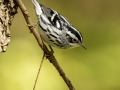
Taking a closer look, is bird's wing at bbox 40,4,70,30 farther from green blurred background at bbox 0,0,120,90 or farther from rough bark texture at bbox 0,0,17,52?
green blurred background at bbox 0,0,120,90

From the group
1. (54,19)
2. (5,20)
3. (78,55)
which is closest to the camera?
(5,20)

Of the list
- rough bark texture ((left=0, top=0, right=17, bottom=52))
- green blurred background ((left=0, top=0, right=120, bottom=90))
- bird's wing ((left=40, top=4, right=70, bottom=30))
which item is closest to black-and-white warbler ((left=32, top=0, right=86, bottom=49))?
bird's wing ((left=40, top=4, right=70, bottom=30))

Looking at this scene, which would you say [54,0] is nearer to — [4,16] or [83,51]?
[83,51]

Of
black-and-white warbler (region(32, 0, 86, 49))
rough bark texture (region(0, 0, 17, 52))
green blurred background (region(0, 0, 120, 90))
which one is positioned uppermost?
rough bark texture (region(0, 0, 17, 52))

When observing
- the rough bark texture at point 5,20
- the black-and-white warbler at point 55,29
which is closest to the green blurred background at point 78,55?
the black-and-white warbler at point 55,29

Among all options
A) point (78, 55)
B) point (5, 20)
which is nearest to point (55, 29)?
point (5, 20)

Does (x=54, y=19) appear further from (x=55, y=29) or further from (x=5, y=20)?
(x=5, y=20)

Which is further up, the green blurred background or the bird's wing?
the bird's wing

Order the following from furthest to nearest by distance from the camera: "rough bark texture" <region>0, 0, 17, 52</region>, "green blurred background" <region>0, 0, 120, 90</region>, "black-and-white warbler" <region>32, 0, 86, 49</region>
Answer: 1. "green blurred background" <region>0, 0, 120, 90</region>
2. "black-and-white warbler" <region>32, 0, 86, 49</region>
3. "rough bark texture" <region>0, 0, 17, 52</region>
